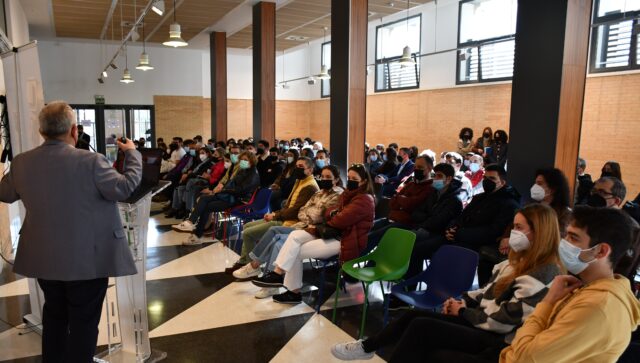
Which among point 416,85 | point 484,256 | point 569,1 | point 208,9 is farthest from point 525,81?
point 416,85

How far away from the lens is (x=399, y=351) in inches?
94.3

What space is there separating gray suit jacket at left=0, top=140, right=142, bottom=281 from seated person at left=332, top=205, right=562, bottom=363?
1.62 metres

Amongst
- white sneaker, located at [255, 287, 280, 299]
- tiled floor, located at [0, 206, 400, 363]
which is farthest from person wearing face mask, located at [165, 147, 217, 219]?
white sneaker, located at [255, 287, 280, 299]

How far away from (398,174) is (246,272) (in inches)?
168

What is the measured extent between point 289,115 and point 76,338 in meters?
17.3

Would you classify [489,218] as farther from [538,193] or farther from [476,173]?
[476,173]

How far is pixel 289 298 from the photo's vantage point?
4.08 m

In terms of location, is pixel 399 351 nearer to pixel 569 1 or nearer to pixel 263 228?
pixel 263 228

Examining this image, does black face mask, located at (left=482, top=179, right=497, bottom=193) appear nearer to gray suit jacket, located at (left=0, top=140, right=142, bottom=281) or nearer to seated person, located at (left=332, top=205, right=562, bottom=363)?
seated person, located at (left=332, top=205, right=562, bottom=363)

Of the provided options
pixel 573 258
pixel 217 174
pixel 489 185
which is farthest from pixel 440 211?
pixel 217 174

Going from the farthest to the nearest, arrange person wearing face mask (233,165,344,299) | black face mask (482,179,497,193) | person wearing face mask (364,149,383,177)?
person wearing face mask (364,149,383,177) → person wearing face mask (233,165,344,299) → black face mask (482,179,497,193)

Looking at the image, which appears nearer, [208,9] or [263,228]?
[263,228]

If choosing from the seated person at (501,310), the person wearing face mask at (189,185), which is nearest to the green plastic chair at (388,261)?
the seated person at (501,310)

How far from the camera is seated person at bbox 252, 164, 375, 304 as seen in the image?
3996 mm
